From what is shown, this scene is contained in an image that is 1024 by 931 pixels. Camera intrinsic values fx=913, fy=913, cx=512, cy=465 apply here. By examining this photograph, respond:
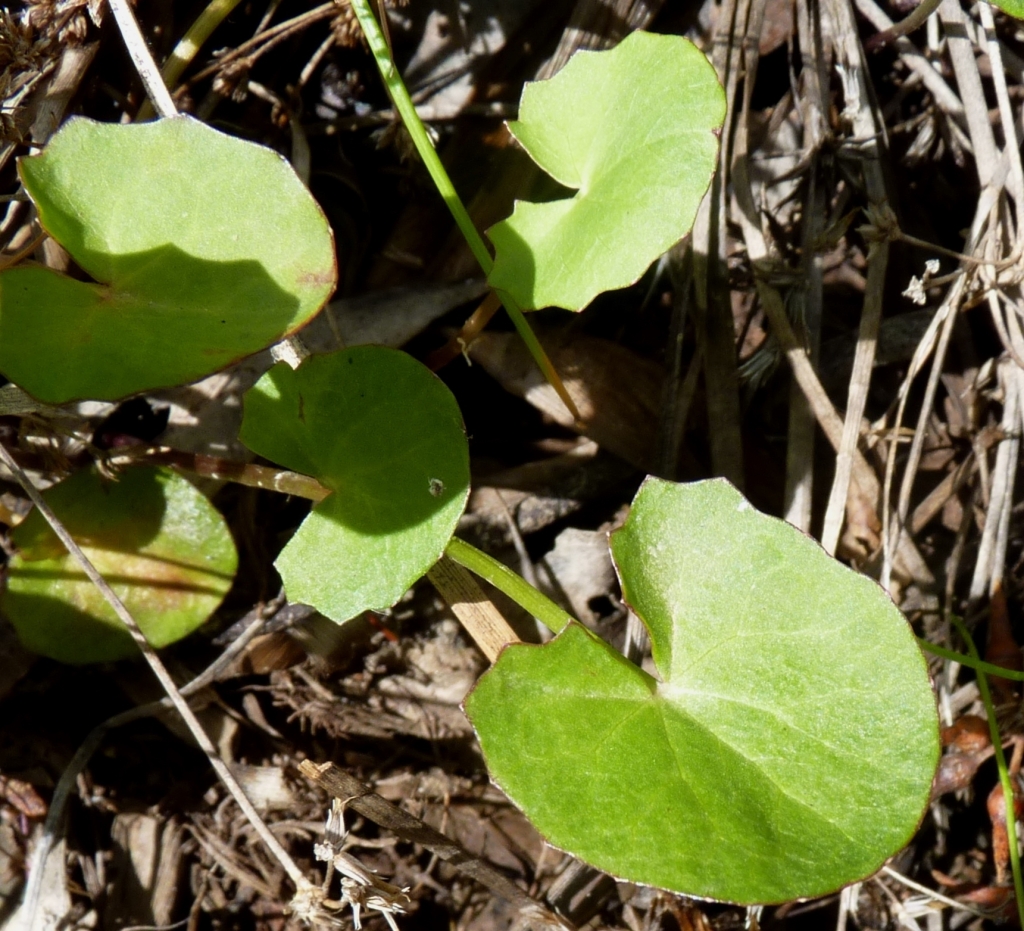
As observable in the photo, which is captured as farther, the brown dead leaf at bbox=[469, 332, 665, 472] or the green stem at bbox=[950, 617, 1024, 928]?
the brown dead leaf at bbox=[469, 332, 665, 472]

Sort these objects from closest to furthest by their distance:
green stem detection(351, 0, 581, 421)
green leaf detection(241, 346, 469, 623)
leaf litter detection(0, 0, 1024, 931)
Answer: green leaf detection(241, 346, 469, 623) → green stem detection(351, 0, 581, 421) → leaf litter detection(0, 0, 1024, 931)

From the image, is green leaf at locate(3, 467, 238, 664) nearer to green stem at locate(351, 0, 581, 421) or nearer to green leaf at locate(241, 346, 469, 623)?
green leaf at locate(241, 346, 469, 623)

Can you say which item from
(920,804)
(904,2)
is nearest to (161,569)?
(920,804)

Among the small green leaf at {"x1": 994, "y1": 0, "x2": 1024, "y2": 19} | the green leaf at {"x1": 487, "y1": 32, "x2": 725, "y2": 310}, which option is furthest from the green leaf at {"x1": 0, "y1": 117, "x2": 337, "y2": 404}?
the small green leaf at {"x1": 994, "y1": 0, "x2": 1024, "y2": 19}

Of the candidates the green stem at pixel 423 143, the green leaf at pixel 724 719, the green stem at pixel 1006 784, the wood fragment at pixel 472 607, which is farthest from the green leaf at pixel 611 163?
the green stem at pixel 1006 784

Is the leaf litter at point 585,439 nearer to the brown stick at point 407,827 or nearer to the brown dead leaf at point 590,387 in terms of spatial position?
the brown dead leaf at point 590,387

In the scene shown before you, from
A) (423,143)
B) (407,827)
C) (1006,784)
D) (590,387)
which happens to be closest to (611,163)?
(423,143)
